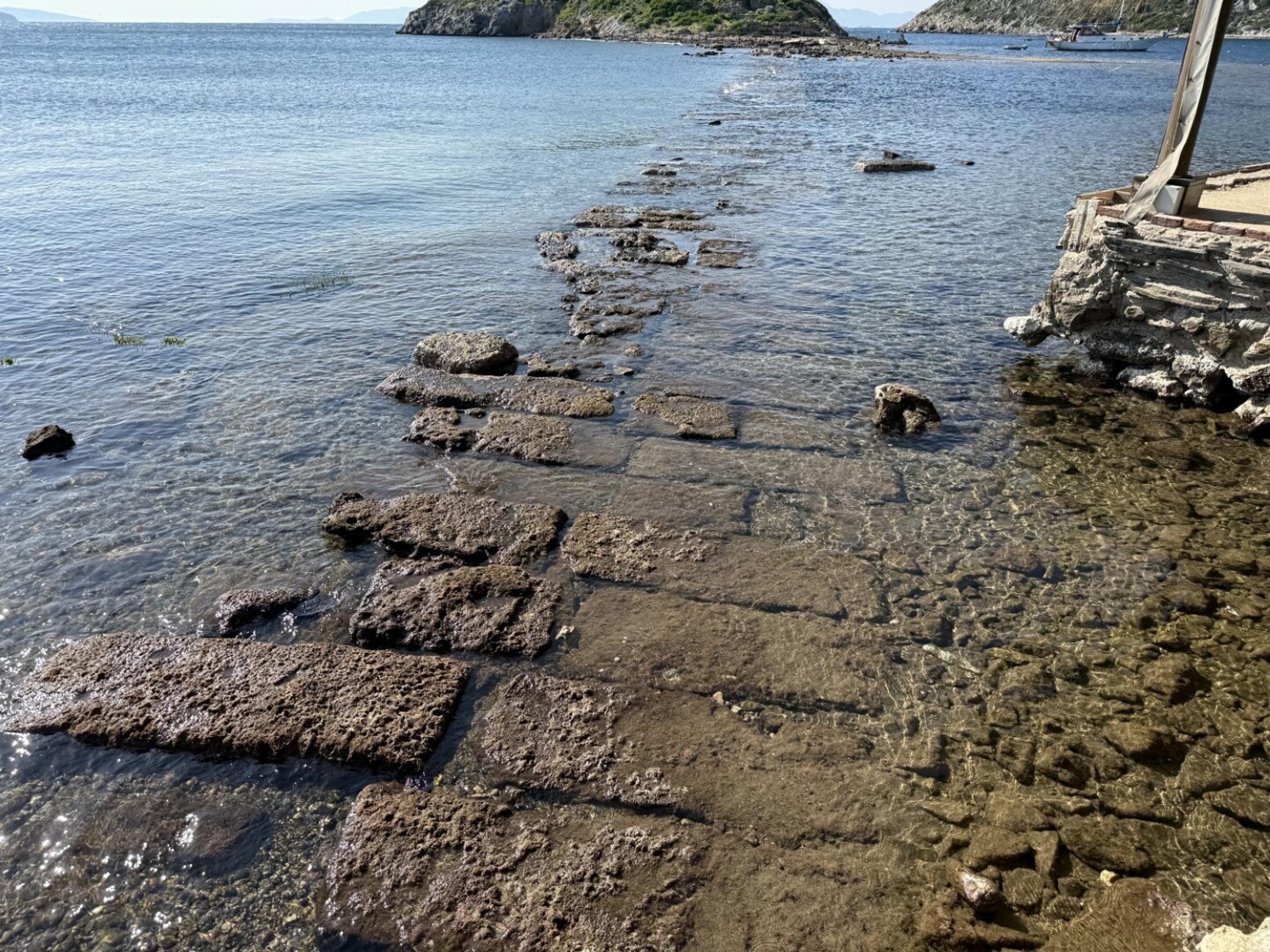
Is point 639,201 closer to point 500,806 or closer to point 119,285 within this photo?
point 119,285

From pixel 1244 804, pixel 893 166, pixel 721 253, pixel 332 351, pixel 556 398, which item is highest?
pixel 893 166

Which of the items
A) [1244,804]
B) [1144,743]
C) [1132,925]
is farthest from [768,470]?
[1132,925]

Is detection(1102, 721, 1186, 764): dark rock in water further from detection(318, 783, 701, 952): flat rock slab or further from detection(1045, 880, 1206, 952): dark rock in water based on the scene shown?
detection(318, 783, 701, 952): flat rock slab

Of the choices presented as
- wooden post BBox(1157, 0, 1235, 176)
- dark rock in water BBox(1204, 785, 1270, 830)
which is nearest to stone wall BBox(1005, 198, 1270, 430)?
wooden post BBox(1157, 0, 1235, 176)

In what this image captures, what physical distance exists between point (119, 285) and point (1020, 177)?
24.6 meters

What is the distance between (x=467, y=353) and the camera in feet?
37.2

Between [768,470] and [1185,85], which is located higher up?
[1185,85]

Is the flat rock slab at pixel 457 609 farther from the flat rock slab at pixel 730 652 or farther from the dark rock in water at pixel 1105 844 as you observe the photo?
the dark rock in water at pixel 1105 844

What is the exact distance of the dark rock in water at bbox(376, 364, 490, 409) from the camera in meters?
10.3

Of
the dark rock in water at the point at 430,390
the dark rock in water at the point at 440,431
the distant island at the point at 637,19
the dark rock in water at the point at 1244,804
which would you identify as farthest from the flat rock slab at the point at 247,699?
the distant island at the point at 637,19

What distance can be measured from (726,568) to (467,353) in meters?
5.96

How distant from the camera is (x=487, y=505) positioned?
26.1 ft

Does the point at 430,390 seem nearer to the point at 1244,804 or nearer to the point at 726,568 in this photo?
the point at 726,568

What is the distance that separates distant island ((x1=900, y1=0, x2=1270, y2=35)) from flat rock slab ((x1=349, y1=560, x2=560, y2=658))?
145658 mm
